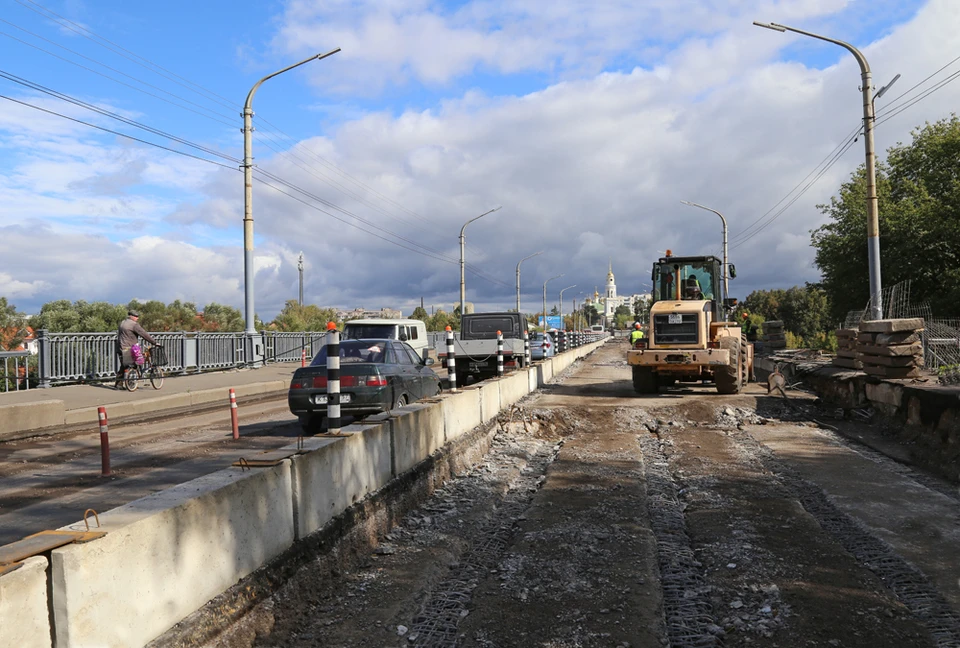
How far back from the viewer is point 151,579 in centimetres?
324

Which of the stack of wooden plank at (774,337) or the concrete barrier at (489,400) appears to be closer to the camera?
the concrete barrier at (489,400)

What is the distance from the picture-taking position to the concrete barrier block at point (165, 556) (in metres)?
2.83

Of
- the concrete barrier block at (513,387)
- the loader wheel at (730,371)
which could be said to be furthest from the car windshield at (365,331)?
the loader wheel at (730,371)

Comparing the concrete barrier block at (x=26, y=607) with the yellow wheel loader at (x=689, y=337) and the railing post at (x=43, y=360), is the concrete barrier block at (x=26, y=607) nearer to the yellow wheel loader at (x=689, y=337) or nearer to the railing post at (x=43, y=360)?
the yellow wheel loader at (x=689, y=337)

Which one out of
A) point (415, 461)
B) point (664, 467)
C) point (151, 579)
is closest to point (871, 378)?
point (664, 467)

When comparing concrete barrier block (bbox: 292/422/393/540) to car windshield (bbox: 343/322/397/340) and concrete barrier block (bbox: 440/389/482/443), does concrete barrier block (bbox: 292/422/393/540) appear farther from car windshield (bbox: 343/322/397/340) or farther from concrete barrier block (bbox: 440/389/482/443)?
car windshield (bbox: 343/322/397/340)

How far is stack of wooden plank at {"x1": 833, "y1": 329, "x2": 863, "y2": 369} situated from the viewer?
1520 cm

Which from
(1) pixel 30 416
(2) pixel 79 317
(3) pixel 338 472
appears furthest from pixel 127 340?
(2) pixel 79 317

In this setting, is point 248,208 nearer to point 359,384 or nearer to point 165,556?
point 359,384

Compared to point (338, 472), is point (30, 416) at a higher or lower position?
lower

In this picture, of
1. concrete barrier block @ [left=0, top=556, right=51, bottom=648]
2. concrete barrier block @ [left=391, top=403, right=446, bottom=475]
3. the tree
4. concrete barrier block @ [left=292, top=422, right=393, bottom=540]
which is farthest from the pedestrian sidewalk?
the tree

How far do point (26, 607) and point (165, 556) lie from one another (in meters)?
0.76

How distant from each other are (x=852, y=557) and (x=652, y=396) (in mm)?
12063

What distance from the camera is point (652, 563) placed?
5305 millimetres
